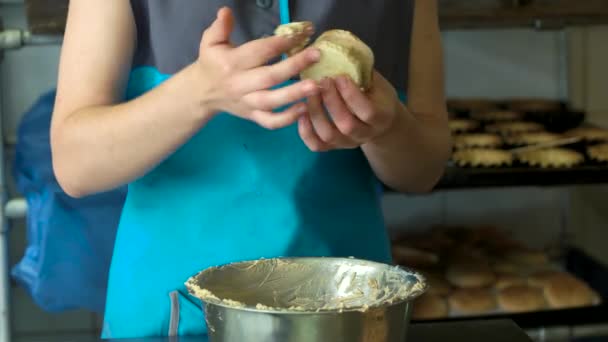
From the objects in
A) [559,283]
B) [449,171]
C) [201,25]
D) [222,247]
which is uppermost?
[201,25]

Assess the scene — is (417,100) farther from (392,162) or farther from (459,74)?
(459,74)

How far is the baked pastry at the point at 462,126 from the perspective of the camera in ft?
5.80

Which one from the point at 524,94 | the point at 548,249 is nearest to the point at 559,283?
the point at 548,249

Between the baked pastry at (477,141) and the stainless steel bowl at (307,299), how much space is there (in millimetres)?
978

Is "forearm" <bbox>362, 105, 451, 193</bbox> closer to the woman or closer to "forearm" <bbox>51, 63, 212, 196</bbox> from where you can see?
the woman

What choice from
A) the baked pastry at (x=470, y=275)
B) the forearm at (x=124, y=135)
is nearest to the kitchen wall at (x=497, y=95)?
the baked pastry at (x=470, y=275)

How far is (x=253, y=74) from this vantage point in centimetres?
63

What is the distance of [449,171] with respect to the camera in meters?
1.56

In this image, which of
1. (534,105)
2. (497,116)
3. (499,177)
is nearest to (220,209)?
(499,177)

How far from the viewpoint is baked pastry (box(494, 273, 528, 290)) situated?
173 cm

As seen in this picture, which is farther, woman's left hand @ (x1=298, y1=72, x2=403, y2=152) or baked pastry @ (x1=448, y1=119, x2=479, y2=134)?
baked pastry @ (x1=448, y1=119, x2=479, y2=134)

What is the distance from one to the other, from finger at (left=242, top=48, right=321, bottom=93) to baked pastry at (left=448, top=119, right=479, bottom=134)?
1.17m

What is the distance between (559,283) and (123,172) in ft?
3.82

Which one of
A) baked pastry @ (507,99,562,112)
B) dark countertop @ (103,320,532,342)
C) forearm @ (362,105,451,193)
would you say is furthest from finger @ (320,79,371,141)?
baked pastry @ (507,99,562,112)
